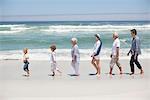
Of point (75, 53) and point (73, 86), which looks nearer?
point (73, 86)

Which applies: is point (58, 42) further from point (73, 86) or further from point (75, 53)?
point (73, 86)

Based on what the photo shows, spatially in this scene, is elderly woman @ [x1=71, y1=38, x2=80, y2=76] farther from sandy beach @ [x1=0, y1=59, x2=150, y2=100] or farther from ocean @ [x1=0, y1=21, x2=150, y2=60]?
ocean @ [x1=0, y1=21, x2=150, y2=60]

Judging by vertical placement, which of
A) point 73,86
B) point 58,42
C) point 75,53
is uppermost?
point 58,42

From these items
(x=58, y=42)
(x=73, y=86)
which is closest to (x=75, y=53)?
(x=73, y=86)

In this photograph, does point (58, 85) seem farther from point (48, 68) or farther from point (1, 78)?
point (48, 68)

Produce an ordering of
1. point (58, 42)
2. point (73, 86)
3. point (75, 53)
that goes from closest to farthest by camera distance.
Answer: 1. point (73, 86)
2. point (75, 53)
3. point (58, 42)

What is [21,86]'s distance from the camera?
9.01 meters

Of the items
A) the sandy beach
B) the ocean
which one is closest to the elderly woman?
the sandy beach

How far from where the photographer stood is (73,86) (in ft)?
29.1

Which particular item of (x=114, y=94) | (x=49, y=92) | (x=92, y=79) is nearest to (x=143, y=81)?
(x=92, y=79)

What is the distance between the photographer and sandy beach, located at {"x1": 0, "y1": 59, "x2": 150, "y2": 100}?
7602 millimetres

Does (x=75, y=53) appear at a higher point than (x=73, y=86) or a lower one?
higher

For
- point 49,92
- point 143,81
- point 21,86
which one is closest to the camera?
point 49,92

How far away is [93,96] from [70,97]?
475mm
